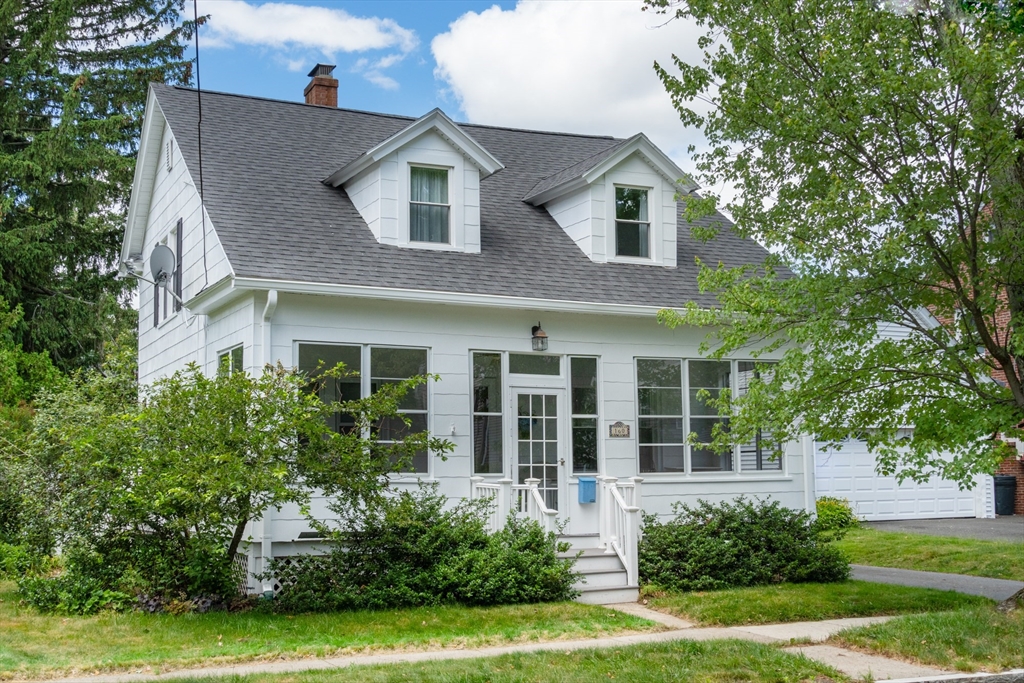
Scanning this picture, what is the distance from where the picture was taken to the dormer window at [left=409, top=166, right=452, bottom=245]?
14820 mm

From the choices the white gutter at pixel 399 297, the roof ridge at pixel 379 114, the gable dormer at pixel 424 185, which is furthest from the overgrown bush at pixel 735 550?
the roof ridge at pixel 379 114

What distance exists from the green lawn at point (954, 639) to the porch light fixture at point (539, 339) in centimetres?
575

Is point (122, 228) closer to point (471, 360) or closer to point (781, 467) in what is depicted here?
point (471, 360)

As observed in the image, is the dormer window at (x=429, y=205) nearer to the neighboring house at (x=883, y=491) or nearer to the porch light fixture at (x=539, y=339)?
the porch light fixture at (x=539, y=339)

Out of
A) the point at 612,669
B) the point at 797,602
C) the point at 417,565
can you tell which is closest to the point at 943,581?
the point at 797,602

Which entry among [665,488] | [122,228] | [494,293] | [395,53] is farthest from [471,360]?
[122,228]

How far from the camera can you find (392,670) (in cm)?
825

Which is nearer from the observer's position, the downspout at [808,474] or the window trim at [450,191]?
the window trim at [450,191]

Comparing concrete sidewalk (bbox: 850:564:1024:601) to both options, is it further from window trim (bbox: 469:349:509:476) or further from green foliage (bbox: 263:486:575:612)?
window trim (bbox: 469:349:509:476)

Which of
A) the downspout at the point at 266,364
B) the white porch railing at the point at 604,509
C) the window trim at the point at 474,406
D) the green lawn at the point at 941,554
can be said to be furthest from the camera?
the green lawn at the point at 941,554

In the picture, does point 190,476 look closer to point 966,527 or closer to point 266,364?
point 266,364

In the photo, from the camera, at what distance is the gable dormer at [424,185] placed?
14.6 meters

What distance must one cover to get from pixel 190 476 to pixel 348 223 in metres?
5.21

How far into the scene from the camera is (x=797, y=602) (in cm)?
1180
